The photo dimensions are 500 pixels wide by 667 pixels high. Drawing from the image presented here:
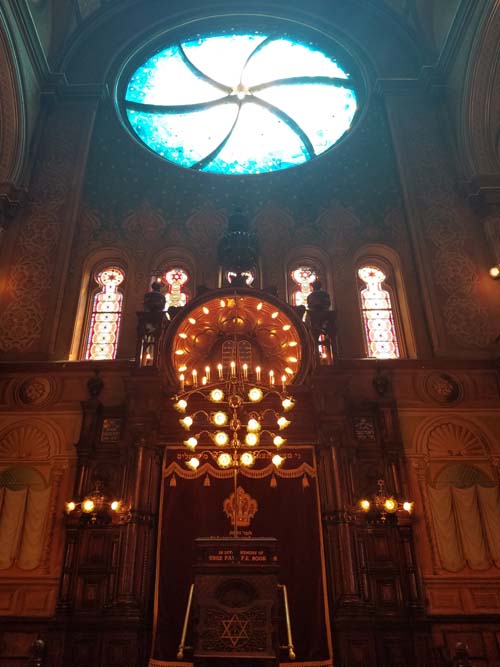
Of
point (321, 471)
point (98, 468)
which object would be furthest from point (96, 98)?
point (321, 471)

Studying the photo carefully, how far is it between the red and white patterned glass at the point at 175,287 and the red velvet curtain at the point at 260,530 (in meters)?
3.30

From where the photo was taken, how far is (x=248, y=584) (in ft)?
19.2

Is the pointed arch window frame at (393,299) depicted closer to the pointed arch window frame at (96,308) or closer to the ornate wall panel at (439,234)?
the ornate wall panel at (439,234)

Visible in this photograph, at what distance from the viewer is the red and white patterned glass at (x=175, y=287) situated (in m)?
11.1

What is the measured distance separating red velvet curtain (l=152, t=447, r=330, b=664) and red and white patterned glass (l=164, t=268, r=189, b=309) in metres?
3.30

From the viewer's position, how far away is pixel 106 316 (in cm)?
1089

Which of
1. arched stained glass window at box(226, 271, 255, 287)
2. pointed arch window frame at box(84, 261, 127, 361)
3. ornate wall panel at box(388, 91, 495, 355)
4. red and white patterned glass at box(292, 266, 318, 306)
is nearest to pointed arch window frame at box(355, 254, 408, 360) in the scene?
ornate wall panel at box(388, 91, 495, 355)

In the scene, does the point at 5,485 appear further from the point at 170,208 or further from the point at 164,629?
the point at 170,208

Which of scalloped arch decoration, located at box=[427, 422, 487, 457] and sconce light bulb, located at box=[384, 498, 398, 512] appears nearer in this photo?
sconce light bulb, located at box=[384, 498, 398, 512]

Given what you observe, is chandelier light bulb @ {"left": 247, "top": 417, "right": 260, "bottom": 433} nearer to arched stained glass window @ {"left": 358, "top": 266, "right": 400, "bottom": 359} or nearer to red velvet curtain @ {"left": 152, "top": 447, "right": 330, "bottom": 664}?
red velvet curtain @ {"left": 152, "top": 447, "right": 330, "bottom": 664}

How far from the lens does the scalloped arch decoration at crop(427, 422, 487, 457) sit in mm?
9000

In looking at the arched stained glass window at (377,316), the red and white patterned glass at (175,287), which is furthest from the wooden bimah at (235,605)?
the red and white patterned glass at (175,287)

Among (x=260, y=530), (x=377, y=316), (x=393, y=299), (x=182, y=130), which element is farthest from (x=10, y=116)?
(x=260, y=530)

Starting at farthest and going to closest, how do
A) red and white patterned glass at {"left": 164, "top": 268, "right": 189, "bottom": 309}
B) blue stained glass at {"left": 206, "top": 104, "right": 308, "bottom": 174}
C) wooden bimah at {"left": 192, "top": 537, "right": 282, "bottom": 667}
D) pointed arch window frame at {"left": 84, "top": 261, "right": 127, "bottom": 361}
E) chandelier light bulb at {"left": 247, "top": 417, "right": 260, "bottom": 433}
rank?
blue stained glass at {"left": 206, "top": 104, "right": 308, "bottom": 174}
red and white patterned glass at {"left": 164, "top": 268, "right": 189, "bottom": 309}
pointed arch window frame at {"left": 84, "top": 261, "right": 127, "bottom": 361}
chandelier light bulb at {"left": 247, "top": 417, "right": 260, "bottom": 433}
wooden bimah at {"left": 192, "top": 537, "right": 282, "bottom": 667}
